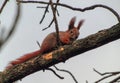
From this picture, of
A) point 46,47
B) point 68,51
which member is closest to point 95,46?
point 68,51

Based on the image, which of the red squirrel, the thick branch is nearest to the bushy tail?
the red squirrel

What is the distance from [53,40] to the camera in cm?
259

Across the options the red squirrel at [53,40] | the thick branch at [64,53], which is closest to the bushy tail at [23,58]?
the red squirrel at [53,40]

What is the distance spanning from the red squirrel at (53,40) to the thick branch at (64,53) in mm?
226

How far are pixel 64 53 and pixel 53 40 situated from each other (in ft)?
2.84

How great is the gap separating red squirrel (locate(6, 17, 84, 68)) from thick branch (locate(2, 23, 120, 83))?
0.74 ft

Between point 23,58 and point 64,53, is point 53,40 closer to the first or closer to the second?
point 23,58

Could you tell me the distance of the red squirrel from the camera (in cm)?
239

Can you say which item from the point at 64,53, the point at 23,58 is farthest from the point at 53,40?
the point at 64,53

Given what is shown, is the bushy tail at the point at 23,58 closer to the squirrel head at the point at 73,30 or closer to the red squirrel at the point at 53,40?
the red squirrel at the point at 53,40

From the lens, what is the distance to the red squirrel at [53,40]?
239 cm

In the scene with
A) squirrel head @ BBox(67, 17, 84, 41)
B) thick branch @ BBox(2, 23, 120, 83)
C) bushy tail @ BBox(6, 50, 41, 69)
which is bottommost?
thick branch @ BBox(2, 23, 120, 83)

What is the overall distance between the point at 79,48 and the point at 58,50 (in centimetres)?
15

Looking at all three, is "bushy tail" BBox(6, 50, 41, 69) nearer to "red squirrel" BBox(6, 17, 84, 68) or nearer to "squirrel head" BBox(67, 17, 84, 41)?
"red squirrel" BBox(6, 17, 84, 68)
